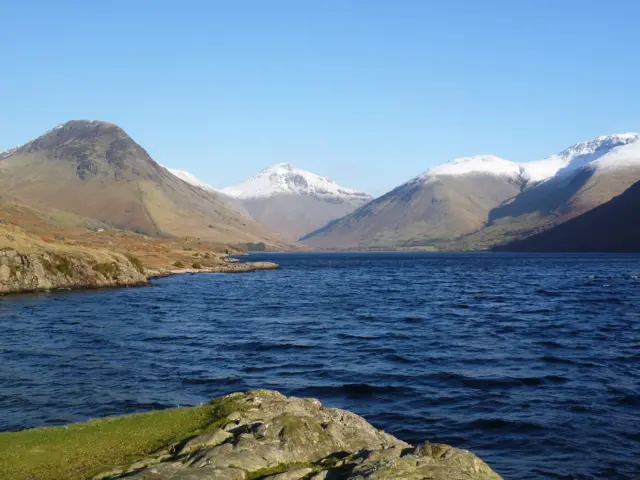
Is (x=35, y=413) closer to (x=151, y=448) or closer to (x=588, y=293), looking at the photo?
(x=151, y=448)

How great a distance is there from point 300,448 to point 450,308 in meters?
60.4

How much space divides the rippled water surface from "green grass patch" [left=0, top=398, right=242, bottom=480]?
345 inches

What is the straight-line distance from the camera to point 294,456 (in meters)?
14.6

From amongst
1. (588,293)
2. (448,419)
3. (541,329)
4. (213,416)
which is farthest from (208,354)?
(588,293)

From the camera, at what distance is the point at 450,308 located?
7294 centimetres

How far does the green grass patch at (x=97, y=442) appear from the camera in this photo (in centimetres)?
1448

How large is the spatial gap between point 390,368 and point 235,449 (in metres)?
22.7

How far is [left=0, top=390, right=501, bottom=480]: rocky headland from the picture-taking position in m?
13.1

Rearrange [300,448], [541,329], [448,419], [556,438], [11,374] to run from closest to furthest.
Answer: [300,448], [556,438], [448,419], [11,374], [541,329]

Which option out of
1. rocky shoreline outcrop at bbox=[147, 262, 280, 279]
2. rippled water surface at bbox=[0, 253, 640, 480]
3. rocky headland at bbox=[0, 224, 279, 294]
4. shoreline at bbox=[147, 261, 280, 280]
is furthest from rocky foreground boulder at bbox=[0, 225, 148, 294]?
rocky shoreline outcrop at bbox=[147, 262, 280, 279]

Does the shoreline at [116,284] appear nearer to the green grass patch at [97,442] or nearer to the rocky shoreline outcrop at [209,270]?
the rocky shoreline outcrop at [209,270]

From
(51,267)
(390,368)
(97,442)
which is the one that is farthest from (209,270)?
(97,442)

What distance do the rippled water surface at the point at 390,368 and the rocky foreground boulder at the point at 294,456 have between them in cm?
641

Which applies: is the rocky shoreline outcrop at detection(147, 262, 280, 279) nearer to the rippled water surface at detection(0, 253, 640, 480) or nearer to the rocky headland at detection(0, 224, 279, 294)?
the rocky headland at detection(0, 224, 279, 294)
